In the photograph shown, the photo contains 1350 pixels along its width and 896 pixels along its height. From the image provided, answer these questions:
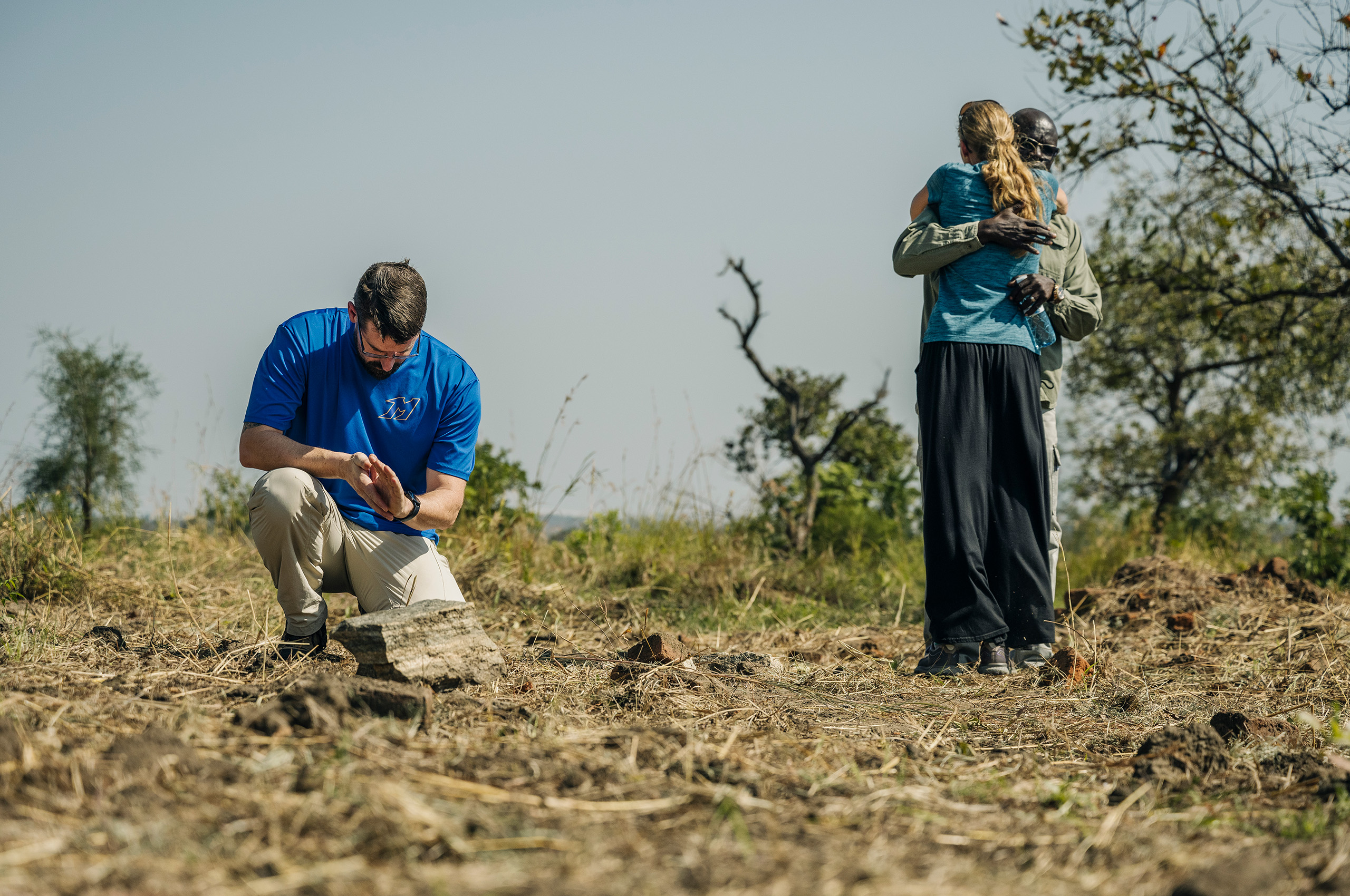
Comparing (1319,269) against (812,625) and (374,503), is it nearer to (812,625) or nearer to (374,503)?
(812,625)

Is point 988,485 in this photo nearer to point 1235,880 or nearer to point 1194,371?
point 1235,880

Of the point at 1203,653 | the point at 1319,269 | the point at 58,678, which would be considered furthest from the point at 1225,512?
the point at 58,678

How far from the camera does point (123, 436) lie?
17.9 m

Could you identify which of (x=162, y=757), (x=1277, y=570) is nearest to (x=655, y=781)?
(x=162, y=757)

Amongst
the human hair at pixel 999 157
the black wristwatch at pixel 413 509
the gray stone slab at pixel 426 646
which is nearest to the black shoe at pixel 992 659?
the human hair at pixel 999 157

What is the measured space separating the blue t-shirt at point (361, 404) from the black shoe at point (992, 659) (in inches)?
75.0

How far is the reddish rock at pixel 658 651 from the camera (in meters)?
2.94

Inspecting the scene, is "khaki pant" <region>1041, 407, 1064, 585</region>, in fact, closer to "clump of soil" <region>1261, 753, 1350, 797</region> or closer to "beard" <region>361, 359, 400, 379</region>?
"clump of soil" <region>1261, 753, 1350, 797</region>

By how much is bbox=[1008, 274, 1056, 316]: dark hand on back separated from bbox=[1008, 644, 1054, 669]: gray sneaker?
3.97 ft

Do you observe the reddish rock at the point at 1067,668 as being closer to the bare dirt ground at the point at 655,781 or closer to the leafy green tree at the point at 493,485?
the bare dirt ground at the point at 655,781

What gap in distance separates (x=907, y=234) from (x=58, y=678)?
2.98m

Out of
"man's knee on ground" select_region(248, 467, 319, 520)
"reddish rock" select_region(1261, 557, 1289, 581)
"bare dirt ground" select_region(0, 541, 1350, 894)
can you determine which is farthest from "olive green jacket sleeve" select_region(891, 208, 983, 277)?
"reddish rock" select_region(1261, 557, 1289, 581)

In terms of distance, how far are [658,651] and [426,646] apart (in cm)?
74

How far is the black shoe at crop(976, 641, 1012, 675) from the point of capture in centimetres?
332
